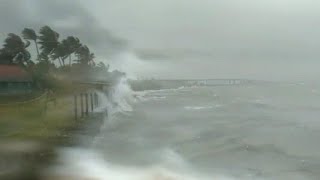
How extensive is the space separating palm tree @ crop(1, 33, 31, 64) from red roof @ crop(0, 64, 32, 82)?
0.86 meters

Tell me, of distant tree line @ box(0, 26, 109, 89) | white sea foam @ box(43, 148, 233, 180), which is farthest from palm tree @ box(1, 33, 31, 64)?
white sea foam @ box(43, 148, 233, 180)

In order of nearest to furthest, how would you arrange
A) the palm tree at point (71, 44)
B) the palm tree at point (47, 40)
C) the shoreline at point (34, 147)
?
the shoreline at point (34, 147) < the palm tree at point (47, 40) < the palm tree at point (71, 44)

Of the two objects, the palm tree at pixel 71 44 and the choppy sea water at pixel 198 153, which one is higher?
the palm tree at pixel 71 44

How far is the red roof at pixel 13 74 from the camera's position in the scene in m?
25.3

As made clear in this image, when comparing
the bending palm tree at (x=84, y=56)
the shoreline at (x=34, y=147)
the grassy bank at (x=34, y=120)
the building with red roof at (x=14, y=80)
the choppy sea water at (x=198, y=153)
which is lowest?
the choppy sea water at (x=198, y=153)

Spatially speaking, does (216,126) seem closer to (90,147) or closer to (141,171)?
(90,147)

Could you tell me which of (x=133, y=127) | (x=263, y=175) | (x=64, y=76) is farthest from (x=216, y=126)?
(x=263, y=175)

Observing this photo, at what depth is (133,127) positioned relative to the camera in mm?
31297

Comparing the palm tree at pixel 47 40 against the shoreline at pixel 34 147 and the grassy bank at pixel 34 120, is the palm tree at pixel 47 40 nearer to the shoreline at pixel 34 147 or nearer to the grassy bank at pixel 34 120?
the grassy bank at pixel 34 120

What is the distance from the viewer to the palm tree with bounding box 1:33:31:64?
27.1 metres

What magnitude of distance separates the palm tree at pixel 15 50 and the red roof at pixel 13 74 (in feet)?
2.82

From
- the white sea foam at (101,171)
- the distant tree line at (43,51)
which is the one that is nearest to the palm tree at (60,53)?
the distant tree line at (43,51)

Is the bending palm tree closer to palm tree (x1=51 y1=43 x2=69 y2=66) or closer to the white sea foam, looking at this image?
palm tree (x1=51 y1=43 x2=69 y2=66)

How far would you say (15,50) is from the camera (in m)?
28.5
